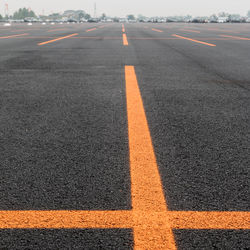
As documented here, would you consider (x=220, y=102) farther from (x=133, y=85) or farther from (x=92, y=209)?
(x=92, y=209)

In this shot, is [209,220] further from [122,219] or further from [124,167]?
[124,167]

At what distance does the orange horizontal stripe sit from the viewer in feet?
5.40

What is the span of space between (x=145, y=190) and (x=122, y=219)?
352mm

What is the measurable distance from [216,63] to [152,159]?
6018 mm

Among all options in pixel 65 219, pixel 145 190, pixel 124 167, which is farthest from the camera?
pixel 124 167

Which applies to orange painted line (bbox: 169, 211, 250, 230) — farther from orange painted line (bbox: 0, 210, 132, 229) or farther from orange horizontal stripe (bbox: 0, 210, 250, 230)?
orange painted line (bbox: 0, 210, 132, 229)

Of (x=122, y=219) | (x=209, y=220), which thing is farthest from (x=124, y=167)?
(x=209, y=220)

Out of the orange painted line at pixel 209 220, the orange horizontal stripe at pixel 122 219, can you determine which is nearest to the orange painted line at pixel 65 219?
the orange horizontal stripe at pixel 122 219

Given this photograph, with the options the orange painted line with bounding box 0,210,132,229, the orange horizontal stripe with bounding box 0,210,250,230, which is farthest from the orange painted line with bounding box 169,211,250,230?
the orange painted line with bounding box 0,210,132,229

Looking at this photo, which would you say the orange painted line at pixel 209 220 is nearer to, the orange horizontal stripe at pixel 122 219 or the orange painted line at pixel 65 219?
the orange horizontal stripe at pixel 122 219

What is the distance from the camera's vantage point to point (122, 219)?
5.57 ft

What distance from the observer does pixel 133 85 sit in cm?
509

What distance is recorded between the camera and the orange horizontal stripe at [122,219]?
1645mm

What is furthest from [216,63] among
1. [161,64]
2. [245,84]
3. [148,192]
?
[148,192]
